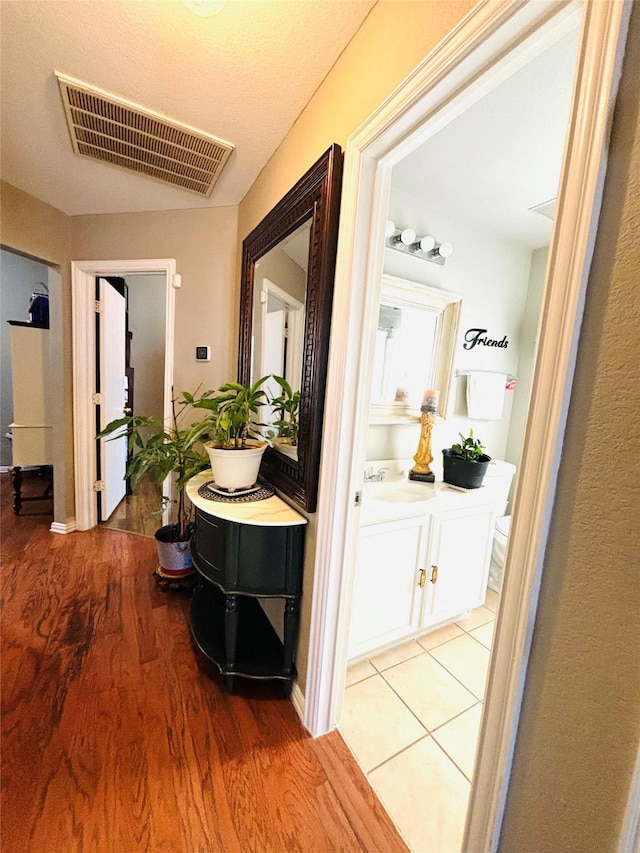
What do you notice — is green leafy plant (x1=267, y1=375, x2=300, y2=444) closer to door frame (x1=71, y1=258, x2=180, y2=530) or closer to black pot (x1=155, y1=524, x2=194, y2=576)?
black pot (x1=155, y1=524, x2=194, y2=576)

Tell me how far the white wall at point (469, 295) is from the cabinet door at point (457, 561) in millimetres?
446

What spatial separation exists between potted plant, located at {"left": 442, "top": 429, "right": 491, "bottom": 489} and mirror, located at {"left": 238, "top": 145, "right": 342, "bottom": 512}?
3.31ft

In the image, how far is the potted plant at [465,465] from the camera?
6.23 ft

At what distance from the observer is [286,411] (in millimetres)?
1556

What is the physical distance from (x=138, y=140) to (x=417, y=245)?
1.50 metres

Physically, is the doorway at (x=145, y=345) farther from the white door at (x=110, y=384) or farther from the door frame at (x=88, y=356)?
the door frame at (x=88, y=356)

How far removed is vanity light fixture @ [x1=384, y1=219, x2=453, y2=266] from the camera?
1828 millimetres

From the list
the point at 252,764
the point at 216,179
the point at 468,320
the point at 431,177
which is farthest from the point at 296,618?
the point at 216,179

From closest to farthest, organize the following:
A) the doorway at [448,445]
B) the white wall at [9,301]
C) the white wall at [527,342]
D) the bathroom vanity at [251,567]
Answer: the doorway at [448,445] < the bathroom vanity at [251,567] < the white wall at [527,342] < the white wall at [9,301]

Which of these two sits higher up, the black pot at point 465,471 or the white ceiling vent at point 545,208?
the white ceiling vent at point 545,208

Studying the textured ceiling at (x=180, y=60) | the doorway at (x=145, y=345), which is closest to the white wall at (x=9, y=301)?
the doorway at (x=145, y=345)

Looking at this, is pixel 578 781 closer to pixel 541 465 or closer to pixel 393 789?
pixel 541 465

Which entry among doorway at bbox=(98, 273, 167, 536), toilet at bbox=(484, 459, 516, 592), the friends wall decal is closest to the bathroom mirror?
the friends wall decal

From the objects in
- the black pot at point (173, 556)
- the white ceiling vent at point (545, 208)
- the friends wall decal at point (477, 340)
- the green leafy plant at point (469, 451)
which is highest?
the white ceiling vent at point (545, 208)
